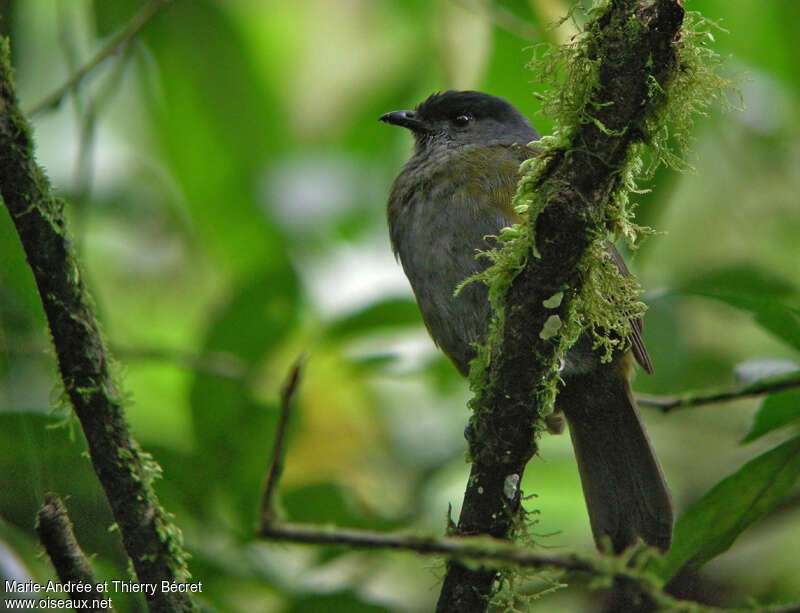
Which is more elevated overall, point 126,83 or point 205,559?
point 126,83

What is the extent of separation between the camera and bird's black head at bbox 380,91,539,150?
3918 millimetres

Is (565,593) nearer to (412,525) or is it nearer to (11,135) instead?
(412,525)

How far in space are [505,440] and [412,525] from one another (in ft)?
3.73

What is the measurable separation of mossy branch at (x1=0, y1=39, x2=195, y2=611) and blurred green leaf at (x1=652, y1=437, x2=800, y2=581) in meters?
1.03

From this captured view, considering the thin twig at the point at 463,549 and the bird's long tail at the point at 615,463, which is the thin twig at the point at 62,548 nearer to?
the thin twig at the point at 463,549

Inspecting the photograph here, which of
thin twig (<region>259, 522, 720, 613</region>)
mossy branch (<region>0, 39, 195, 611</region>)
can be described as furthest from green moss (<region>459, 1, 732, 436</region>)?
mossy branch (<region>0, 39, 195, 611</region>)

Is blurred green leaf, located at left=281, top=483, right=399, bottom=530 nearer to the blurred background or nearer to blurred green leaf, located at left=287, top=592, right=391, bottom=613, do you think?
the blurred background

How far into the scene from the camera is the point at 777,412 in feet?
6.39

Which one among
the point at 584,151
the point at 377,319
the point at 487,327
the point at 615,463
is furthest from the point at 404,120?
the point at 584,151

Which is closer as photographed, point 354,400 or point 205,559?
point 205,559

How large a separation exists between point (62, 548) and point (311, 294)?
220 centimetres

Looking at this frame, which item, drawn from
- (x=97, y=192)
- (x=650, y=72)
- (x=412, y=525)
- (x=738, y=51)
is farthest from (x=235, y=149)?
(x=650, y=72)

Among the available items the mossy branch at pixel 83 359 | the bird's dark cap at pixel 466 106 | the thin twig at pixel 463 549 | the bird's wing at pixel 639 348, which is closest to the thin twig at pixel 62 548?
the mossy branch at pixel 83 359

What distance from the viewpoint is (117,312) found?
17.7ft
